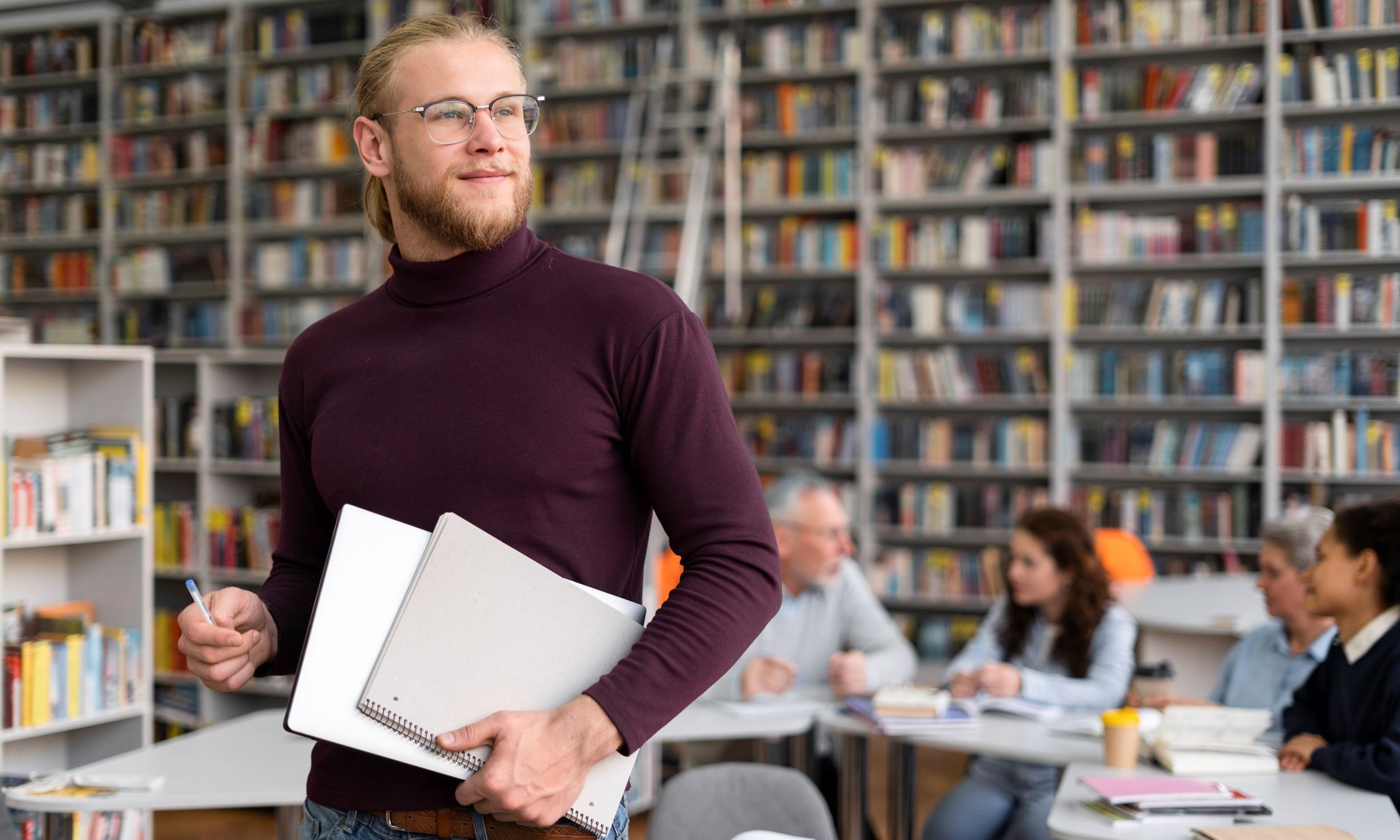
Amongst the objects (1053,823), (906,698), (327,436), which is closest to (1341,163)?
(906,698)

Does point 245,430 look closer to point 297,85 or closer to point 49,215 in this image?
point 297,85

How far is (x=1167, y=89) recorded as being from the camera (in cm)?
561

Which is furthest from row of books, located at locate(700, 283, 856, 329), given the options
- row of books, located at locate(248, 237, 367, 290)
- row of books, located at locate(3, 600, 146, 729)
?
row of books, located at locate(3, 600, 146, 729)

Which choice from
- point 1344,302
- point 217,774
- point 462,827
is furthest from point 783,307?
point 462,827

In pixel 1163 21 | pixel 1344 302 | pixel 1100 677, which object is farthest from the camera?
pixel 1163 21

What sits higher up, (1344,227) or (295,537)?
(1344,227)

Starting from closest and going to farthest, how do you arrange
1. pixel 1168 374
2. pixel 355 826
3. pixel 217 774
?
pixel 355 826, pixel 217 774, pixel 1168 374

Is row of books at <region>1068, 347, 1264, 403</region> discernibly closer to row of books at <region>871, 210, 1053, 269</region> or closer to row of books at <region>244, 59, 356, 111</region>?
row of books at <region>871, 210, 1053, 269</region>

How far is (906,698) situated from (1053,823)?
0.76 m

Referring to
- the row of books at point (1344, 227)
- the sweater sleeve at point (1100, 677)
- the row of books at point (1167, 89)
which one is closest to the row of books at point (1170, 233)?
the row of books at point (1344, 227)

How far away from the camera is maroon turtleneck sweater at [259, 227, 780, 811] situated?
958 mm

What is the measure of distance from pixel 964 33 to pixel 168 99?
14.8 ft

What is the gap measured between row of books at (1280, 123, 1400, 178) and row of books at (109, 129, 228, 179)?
217 inches

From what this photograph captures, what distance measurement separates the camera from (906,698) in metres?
2.77
